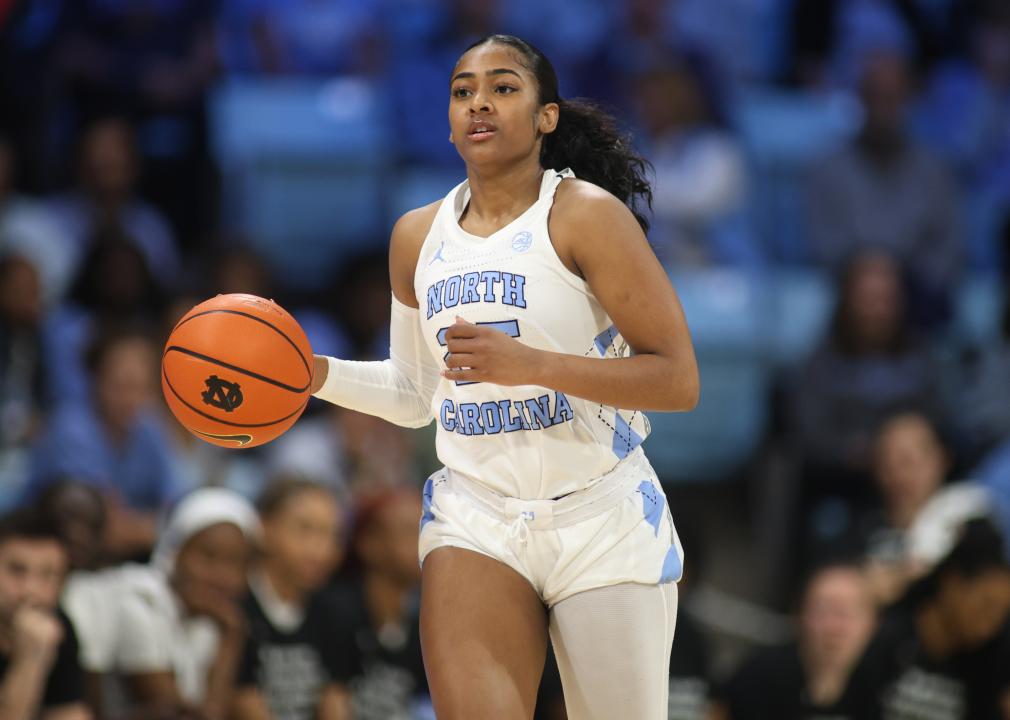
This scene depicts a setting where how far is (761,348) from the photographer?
355 inches

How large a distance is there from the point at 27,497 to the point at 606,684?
374 cm

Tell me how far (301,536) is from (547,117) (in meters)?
3.18

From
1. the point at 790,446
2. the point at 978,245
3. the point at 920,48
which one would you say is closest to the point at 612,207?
the point at 790,446

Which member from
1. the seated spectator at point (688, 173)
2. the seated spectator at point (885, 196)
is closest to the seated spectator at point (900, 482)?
the seated spectator at point (885, 196)

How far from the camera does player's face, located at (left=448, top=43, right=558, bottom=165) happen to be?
13.2ft

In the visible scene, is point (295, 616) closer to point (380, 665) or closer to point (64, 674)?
point (380, 665)

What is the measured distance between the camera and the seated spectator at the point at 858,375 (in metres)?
8.49

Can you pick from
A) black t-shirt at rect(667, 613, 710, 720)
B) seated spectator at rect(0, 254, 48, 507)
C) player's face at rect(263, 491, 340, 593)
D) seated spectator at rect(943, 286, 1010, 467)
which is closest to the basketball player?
player's face at rect(263, 491, 340, 593)

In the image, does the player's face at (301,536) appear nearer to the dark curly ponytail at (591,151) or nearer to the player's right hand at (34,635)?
the player's right hand at (34,635)

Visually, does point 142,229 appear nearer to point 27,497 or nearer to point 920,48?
point 27,497

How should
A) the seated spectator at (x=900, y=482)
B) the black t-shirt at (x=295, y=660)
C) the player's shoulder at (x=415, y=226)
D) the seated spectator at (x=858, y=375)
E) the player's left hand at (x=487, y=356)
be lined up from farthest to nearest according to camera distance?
the seated spectator at (x=858, y=375) < the seated spectator at (x=900, y=482) < the black t-shirt at (x=295, y=660) < the player's shoulder at (x=415, y=226) < the player's left hand at (x=487, y=356)

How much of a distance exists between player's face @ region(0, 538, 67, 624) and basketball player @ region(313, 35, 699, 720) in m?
2.17

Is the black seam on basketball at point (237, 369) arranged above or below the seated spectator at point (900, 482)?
above

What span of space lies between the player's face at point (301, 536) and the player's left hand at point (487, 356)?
10.8 feet
